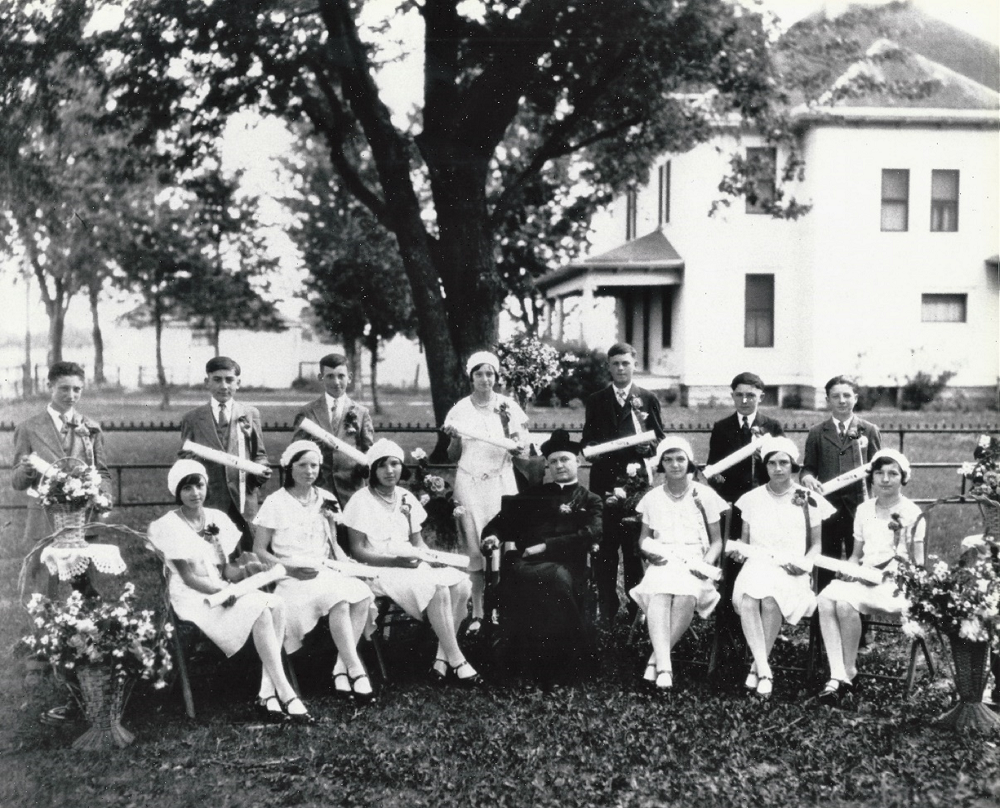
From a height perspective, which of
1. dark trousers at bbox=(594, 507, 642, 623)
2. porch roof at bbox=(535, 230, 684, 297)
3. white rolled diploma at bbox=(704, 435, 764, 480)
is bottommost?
dark trousers at bbox=(594, 507, 642, 623)

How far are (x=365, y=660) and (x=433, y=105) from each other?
16.0ft

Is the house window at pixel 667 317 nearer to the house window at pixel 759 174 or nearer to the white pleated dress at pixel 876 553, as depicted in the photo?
the house window at pixel 759 174

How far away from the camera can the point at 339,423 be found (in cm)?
598

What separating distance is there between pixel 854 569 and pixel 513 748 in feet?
6.96

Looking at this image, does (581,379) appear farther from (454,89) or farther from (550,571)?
(550,571)

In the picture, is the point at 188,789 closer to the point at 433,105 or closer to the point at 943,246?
the point at 433,105

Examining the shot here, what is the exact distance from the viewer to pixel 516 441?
599 centimetres

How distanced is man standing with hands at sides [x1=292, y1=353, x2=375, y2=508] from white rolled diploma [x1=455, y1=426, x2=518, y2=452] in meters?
0.59

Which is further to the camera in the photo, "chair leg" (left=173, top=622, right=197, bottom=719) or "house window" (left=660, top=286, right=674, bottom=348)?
"house window" (left=660, top=286, right=674, bottom=348)

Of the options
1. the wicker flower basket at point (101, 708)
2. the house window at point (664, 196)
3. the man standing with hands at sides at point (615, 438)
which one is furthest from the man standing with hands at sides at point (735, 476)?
the house window at point (664, 196)

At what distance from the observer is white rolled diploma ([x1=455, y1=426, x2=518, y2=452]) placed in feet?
19.4

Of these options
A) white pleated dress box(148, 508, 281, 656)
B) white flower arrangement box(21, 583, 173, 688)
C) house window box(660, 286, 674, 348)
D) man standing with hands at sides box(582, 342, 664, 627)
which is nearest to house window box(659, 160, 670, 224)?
house window box(660, 286, 674, 348)

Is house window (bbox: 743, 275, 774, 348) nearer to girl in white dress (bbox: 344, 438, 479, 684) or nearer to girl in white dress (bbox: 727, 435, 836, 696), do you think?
girl in white dress (bbox: 727, 435, 836, 696)

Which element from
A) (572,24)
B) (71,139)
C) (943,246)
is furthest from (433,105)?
(943,246)
